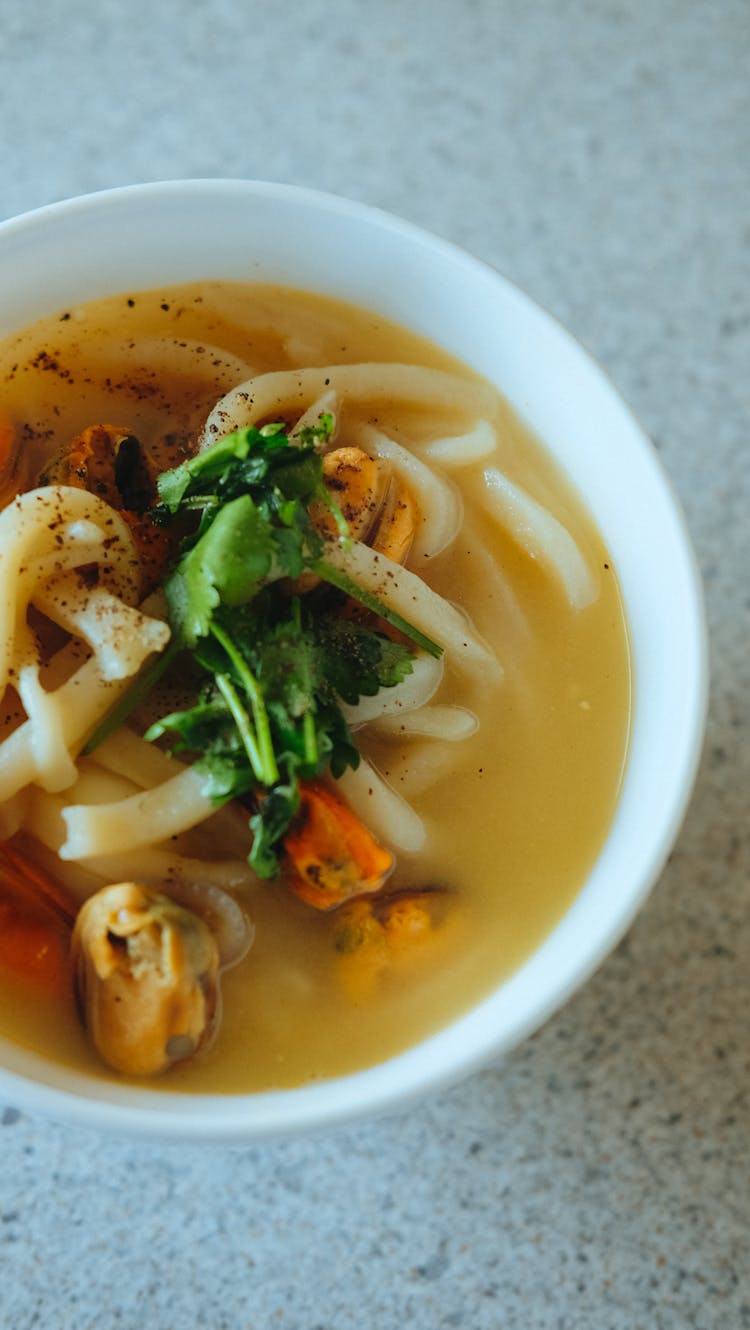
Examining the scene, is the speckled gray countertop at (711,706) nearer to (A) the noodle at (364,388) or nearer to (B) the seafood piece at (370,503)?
(A) the noodle at (364,388)

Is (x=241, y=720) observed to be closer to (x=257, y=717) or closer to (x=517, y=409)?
(x=257, y=717)

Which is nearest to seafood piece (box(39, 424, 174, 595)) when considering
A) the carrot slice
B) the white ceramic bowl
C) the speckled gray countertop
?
the white ceramic bowl

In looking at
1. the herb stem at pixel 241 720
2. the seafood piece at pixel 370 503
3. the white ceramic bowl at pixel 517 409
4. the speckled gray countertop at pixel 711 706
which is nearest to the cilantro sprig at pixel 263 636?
the herb stem at pixel 241 720

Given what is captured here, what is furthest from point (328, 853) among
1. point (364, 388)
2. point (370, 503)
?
point (364, 388)

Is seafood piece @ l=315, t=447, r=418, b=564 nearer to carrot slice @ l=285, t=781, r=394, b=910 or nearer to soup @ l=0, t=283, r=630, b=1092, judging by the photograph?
soup @ l=0, t=283, r=630, b=1092

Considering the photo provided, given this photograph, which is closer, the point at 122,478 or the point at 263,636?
the point at 263,636
